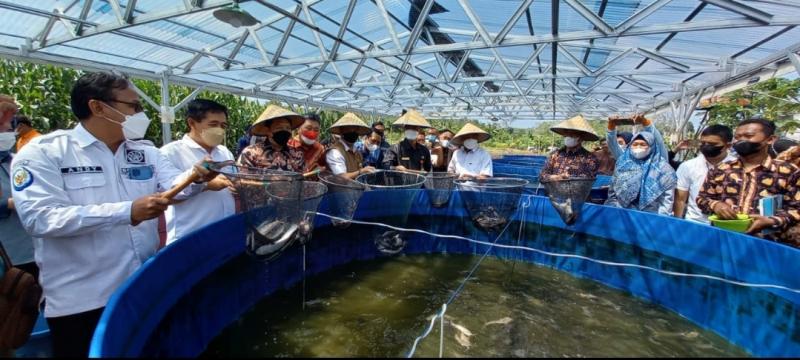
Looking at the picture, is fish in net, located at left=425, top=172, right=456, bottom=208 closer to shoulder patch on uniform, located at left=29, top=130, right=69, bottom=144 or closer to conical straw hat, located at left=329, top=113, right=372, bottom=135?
conical straw hat, located at left=329, top=113, right=372, bottom=135

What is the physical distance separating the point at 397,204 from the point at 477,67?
8669 mm

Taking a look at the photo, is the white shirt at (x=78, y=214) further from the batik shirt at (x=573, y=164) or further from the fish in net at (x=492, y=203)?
the batik shirt at (x=573, y=164)

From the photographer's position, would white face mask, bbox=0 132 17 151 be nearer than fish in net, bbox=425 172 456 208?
Yes

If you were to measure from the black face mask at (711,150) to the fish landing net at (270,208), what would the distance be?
141 inches

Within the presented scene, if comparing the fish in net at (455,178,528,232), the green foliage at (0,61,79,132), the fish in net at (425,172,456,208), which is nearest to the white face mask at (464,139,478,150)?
the fish in net at (425,172,456,208)

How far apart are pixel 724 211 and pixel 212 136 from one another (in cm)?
365

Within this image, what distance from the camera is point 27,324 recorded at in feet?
5.16

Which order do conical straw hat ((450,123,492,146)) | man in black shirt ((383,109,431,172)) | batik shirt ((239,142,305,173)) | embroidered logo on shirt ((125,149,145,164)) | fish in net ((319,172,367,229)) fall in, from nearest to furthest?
embroidered logo on shirt ((125,149,145,164)) < fish in net ((319,172,367,229)) < batik shirt ((239,142,305,173)) < conical straw hat ((450,123,492,146)) < man in black shirt ((383,109,431,172))

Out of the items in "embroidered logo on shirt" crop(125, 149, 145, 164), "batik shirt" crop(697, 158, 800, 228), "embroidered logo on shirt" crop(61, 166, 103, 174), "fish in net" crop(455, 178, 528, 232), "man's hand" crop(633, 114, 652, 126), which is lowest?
"fish in net" crop(455, 178, 528, 232)

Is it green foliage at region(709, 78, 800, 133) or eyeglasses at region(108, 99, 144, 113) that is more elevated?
green foliage at region(709, 78, 800, 133)

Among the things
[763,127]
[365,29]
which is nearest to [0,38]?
[365,29]

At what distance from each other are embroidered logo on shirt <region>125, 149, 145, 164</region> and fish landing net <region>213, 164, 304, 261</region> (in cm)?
38

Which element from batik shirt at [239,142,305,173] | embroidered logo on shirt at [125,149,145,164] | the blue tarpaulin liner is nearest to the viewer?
the blue tarpaulin liner

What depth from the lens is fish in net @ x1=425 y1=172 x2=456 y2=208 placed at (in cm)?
371
